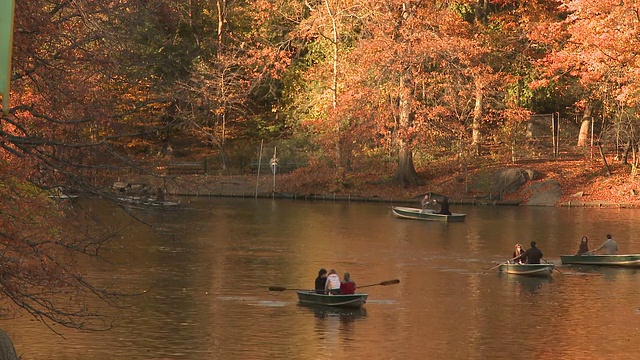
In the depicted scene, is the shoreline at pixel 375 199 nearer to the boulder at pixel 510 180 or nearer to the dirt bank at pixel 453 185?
the dirt bank at pixel 453 185

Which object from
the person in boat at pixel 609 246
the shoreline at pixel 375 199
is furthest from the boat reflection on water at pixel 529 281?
the shoreline at pixel 375 199

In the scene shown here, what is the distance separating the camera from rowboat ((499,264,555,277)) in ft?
125

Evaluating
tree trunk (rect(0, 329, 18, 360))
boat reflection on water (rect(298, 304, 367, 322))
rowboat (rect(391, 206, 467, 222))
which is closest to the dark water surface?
boat reflection on water (rect(298, 304, 367, 322))

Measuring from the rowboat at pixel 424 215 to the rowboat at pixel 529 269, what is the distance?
56.6 ft

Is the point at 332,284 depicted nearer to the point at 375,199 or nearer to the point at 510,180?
the point at 375,199

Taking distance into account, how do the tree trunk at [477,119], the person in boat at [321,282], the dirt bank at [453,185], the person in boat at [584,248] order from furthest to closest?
the tree trunk at [477,119]
the dirt bank at [453,185]
the person in boat at [584,248]
the person in boat at [321,282]

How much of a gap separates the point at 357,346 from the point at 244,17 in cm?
5924

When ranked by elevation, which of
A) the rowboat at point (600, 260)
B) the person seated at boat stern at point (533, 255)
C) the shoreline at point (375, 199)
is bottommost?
the rowboat at point (600, 260)

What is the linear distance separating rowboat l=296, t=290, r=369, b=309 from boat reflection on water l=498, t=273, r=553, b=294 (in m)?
7.10

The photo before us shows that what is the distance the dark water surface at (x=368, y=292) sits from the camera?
87.2 ft

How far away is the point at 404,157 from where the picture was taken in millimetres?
69500

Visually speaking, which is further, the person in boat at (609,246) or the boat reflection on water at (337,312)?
the person in boat at (609,246)

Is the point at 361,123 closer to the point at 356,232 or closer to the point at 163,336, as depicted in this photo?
the point at 356,232

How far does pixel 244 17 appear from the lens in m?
→ 83.1
